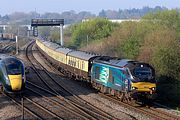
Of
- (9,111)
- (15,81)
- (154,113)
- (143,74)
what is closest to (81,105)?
(143,74)

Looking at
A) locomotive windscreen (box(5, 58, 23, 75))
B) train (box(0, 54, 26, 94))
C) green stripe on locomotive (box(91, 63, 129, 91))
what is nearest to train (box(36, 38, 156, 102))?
green stripe on locomotive (box(91, 63, 129, 91))

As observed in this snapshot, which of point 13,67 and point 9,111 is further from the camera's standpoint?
point 13,67

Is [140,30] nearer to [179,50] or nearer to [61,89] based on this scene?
[179,50]

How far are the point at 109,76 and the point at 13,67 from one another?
6665 millimetres

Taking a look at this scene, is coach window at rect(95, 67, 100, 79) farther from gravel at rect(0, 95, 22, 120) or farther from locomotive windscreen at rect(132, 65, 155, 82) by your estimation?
gravel at rect(0, 95, 22, 120)

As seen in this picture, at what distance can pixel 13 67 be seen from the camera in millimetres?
28203

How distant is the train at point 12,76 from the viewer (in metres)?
27.6

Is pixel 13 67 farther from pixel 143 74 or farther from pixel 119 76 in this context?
pixel 143 74

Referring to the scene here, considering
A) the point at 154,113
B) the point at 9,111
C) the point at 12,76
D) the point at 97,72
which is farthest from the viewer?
the point at 97,72

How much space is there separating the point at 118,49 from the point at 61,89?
28066 millimetres

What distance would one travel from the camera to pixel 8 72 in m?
27.8

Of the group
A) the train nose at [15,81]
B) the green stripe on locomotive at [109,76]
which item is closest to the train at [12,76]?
the train nose at [15,81]

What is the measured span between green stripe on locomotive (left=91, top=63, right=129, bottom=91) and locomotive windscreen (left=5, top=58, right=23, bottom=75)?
5876 mm

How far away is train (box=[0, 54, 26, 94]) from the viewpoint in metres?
27.6
